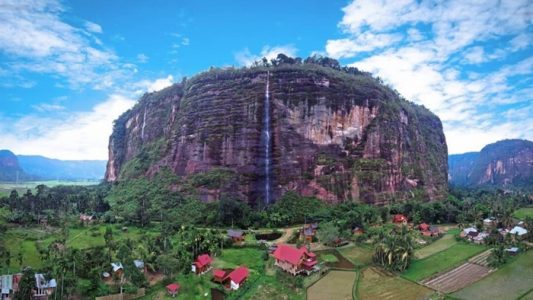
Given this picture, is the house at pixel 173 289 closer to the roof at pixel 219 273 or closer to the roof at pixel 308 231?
the roof at pixel 219 273

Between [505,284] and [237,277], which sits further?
[237,277]

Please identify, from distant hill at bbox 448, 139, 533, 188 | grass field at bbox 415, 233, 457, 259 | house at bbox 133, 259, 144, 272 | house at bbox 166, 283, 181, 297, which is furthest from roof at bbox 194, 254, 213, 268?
distant hill at bbox 448, 139, 533, 188

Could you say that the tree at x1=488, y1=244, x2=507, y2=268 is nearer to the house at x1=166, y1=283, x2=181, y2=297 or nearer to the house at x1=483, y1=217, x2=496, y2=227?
the house at x1=483, y1=217, x2=496, y2=227

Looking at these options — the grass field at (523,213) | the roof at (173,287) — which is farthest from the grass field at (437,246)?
the roof at (173,287)

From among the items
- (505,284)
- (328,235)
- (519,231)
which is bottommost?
(505,284)

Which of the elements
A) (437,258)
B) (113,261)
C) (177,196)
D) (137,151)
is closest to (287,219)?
(177,196)

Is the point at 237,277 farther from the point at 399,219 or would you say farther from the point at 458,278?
the point at 399,219

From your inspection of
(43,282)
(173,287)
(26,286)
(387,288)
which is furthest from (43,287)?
(387,288)
